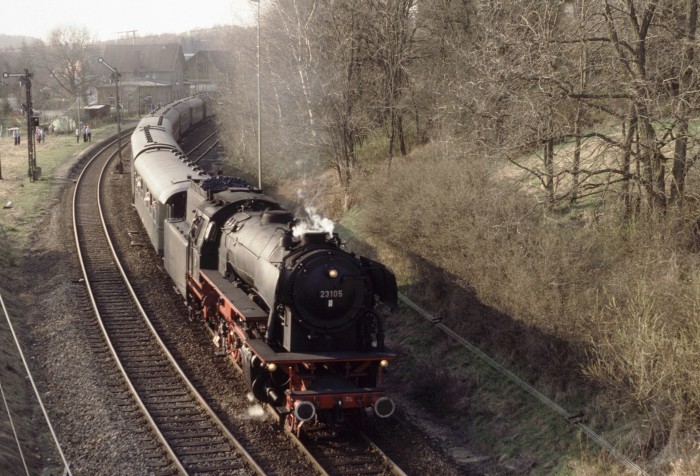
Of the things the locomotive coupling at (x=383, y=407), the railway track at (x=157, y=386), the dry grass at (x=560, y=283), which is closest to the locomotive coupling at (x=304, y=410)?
the railway track at (x=157, y=386)

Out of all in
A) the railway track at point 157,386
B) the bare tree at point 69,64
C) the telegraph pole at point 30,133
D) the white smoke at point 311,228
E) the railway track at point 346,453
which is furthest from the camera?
the bare tree at point 69,64

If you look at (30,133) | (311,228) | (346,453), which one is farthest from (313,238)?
(30,133)

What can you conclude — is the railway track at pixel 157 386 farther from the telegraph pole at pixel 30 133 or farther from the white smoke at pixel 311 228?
the telegraph pole at pixel 30 133

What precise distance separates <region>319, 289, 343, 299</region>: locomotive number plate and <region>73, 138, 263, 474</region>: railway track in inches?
109

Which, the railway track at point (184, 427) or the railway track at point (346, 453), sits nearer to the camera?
the railway track at point (346, 453)

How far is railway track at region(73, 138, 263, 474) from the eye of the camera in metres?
11.5

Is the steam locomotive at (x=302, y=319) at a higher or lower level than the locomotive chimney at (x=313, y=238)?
lower

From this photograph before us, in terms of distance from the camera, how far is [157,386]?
14.6 m

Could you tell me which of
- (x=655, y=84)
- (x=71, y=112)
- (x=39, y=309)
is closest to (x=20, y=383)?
(x=39, y=309)

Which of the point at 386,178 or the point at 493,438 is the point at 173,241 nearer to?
the point at 386,178

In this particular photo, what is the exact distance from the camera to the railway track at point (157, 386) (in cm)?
1151

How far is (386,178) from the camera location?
65.6 feet

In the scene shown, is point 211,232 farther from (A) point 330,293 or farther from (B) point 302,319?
(A) point 330,293

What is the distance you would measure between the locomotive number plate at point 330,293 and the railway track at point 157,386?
276 cm
